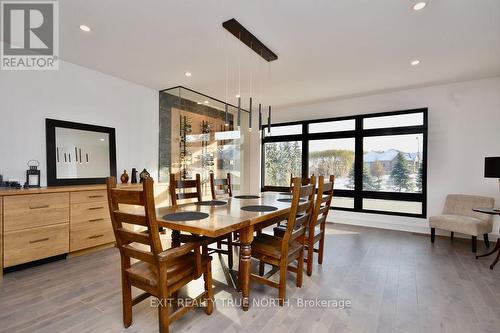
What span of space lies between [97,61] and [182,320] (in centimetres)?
363

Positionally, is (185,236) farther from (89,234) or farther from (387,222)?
(387,222)

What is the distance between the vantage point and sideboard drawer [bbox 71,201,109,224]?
3.14 m

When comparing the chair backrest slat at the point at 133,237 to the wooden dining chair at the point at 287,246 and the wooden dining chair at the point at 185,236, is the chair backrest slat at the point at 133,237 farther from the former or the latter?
the wooden dining chair at the point at 287,246

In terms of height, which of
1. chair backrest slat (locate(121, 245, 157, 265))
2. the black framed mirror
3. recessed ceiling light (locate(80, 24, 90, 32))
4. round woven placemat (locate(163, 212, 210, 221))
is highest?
recessed ceiling light (locate(80, 24, 90, 32))

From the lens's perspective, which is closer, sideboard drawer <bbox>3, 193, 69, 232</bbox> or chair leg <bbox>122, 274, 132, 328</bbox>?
chair leg <bbox>122, 274, 132, 328</bbox>

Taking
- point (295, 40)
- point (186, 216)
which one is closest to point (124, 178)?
point (186, 216)

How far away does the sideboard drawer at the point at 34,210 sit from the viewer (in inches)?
103

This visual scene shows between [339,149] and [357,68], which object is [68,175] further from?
[339,149]

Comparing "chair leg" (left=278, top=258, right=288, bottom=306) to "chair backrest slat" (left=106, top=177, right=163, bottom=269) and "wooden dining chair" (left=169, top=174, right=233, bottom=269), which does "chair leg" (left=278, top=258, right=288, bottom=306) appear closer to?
"wooden dining chair" (left=169, top=174, right=233, bottom=269)

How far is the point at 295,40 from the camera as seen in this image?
288cm

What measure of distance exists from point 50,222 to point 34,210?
0.23 m

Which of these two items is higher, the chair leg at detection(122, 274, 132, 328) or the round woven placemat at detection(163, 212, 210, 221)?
the round woven placemat at detection(163, 212, 210, 221)

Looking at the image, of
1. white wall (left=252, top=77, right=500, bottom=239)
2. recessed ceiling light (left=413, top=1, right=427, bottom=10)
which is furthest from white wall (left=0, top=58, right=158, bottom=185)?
white wall (left=252, top=77, right=500, bottom=239)

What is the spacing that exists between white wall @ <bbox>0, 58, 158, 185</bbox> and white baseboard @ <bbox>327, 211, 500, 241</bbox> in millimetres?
4127
